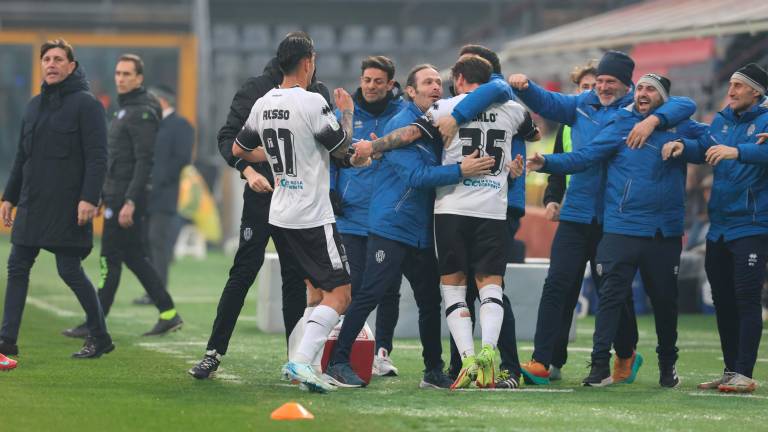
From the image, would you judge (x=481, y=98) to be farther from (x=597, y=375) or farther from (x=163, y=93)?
→ (x=163, y=93)

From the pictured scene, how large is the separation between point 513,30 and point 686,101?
22.4 metres

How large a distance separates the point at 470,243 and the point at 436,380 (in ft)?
2.60

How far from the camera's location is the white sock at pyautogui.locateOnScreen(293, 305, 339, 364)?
757cm

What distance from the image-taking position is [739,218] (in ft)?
26.9

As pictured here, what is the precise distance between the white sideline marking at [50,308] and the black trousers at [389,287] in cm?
492

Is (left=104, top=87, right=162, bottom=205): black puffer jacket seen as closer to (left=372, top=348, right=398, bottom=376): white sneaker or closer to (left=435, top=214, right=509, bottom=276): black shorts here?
(left=372, top=348, right=398, bottom=376): white sneaker

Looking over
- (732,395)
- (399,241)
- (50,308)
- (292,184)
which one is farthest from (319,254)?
(50,308)

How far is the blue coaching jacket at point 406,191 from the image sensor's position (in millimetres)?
7840

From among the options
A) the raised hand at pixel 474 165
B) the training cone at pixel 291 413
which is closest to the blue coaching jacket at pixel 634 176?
the raised hand at pixel 474 165

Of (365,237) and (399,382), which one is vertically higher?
(365,237)

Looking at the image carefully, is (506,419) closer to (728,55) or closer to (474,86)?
(474,86)

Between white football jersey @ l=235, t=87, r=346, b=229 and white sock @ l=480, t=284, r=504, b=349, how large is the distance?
0.94 meters

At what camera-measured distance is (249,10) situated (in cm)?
3284

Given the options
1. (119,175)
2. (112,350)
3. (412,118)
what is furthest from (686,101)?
(119,175)
